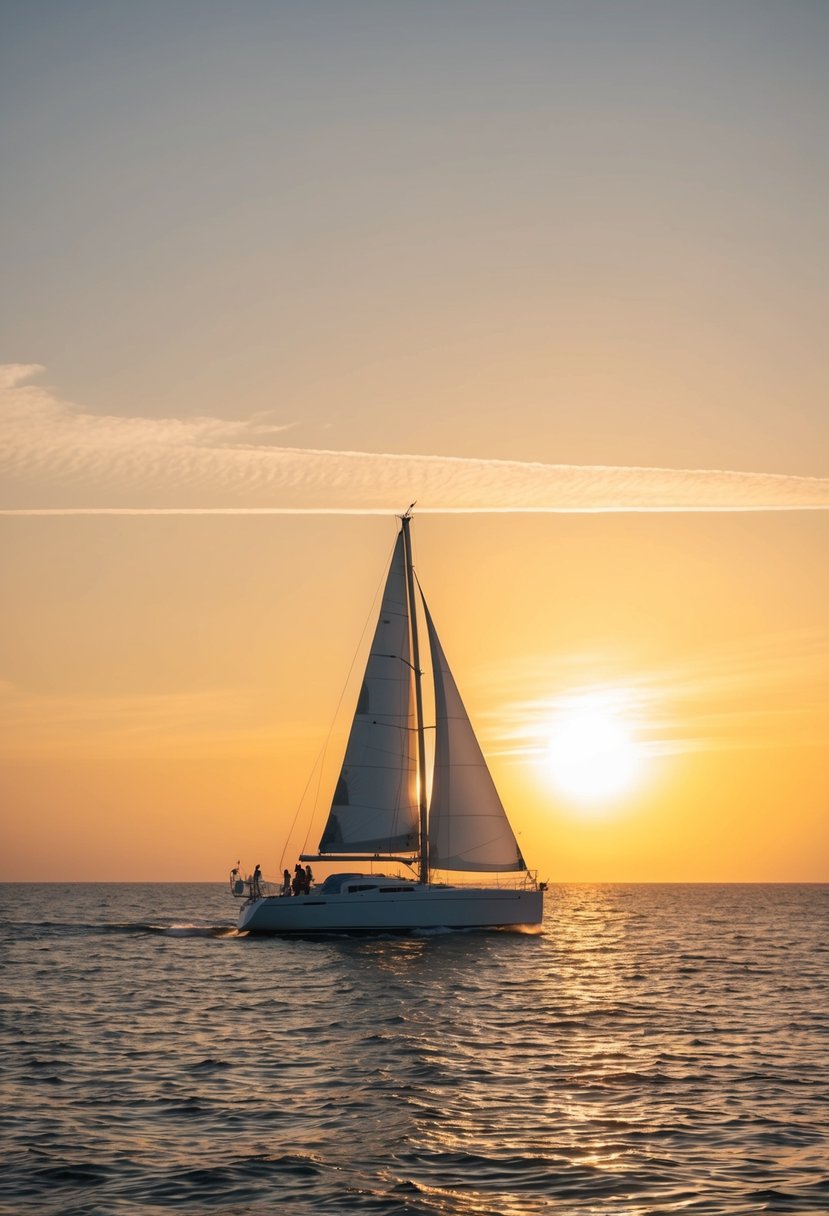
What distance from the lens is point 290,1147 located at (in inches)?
708

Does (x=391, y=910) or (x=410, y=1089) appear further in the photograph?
(x=391, y=910)

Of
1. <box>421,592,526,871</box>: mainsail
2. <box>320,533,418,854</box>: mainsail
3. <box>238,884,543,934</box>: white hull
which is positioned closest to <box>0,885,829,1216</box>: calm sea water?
<box>238,884,543,934</box>: white hull

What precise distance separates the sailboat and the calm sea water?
27.6 feet

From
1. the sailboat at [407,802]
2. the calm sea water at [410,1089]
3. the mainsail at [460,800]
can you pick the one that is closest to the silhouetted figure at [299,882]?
the sailboat at [407,802]

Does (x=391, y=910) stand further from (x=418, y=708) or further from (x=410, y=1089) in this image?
(x=410, y=1089)

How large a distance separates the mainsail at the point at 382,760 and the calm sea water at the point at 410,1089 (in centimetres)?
1044

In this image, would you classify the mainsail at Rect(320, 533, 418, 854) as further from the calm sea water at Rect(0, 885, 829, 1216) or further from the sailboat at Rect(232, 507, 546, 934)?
the calm sea water at Rect(0, 885, 829, 1216)

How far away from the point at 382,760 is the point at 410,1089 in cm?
3439

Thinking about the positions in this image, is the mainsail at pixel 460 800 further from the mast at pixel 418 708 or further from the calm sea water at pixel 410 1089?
the calm sea water at pixel 410 1089

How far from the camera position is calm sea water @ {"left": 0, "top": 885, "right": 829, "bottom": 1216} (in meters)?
16.0

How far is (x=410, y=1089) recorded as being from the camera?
22.5 metres

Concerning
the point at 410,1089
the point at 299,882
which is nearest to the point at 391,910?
the point at 299,882

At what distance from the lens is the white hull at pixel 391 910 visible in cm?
5322

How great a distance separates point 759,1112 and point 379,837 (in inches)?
1436
